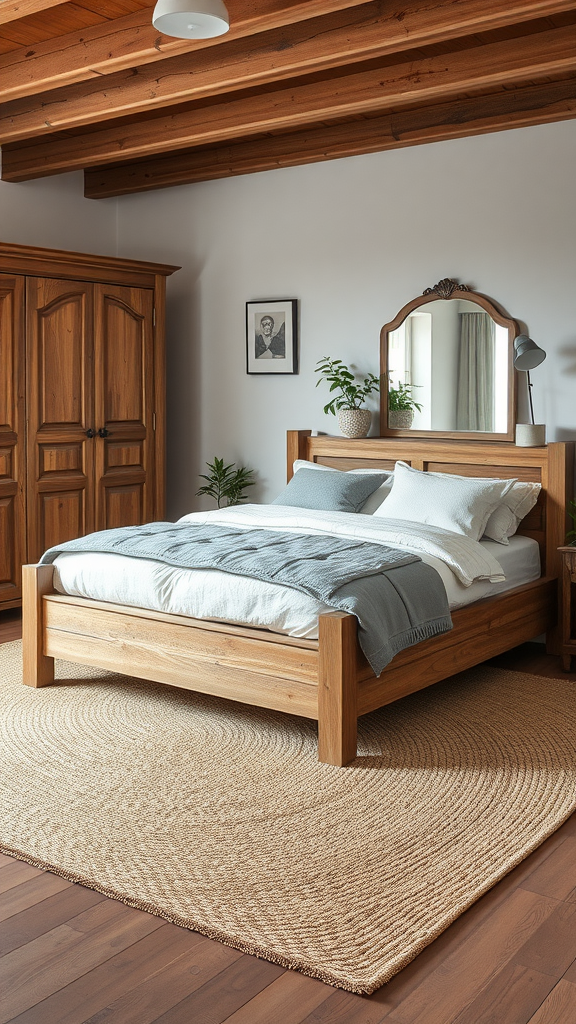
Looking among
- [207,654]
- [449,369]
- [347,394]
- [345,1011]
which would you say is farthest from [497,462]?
[345,1011]

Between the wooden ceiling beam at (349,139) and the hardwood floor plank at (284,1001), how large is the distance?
3.96 metres

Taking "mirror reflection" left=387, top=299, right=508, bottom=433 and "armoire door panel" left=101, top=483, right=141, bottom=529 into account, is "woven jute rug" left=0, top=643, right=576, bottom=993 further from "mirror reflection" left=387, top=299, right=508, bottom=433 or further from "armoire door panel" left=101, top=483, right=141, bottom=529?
A: "armoire door panel" left=101, top=483, right=141, bottom=529

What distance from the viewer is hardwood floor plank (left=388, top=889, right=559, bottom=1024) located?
1863 mm

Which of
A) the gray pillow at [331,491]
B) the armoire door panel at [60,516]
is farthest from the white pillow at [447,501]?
the armoire door panel at [60,516]

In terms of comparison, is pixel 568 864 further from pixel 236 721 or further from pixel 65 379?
pixel 65 379

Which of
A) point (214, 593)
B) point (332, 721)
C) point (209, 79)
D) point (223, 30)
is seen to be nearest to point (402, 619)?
point (332, 721)

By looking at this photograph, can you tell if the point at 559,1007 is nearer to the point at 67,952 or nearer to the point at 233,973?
the point at 233,973

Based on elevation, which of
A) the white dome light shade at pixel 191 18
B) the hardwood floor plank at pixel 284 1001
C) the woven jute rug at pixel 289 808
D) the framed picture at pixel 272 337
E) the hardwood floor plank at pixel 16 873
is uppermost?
the white dome light shade at pixel 191 18

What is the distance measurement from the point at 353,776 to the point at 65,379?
A: 3.18 metres

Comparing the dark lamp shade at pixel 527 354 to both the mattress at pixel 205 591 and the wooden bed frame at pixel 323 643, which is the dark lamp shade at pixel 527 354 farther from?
the mattress at pixel 205 591

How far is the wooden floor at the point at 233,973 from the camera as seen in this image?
6.07 feet

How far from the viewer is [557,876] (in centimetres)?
243

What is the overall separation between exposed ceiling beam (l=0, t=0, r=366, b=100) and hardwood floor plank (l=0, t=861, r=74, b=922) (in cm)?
279

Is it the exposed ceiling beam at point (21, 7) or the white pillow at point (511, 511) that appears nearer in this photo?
the exposed ceiling beam at point (21, 7)
